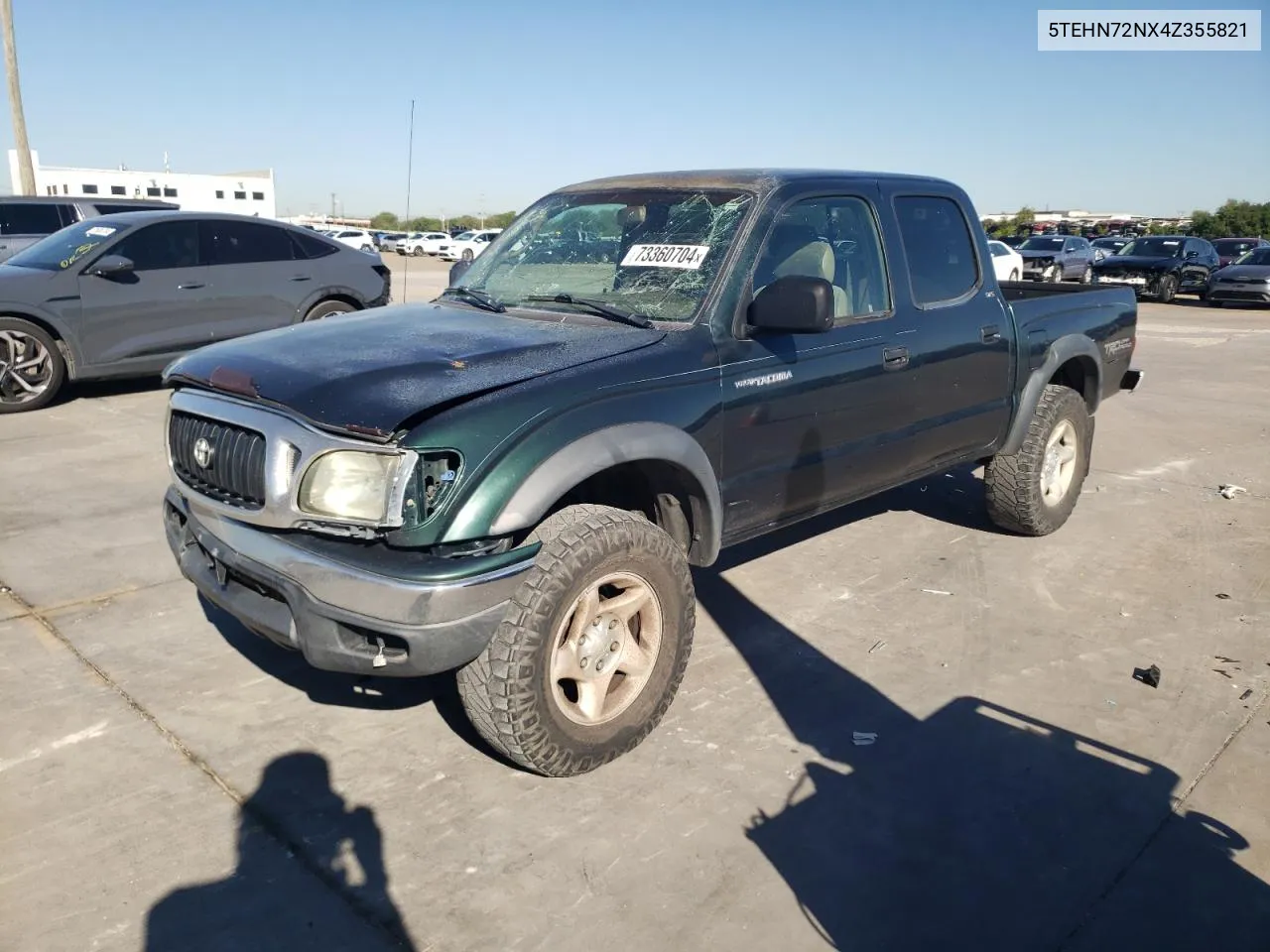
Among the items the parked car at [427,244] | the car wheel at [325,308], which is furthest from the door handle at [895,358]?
the parked car at [427,244]

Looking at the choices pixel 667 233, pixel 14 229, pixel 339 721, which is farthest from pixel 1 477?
pixel 14 229

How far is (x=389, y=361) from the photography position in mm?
3215

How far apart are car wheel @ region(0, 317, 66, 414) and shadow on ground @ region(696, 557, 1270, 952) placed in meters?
7.40

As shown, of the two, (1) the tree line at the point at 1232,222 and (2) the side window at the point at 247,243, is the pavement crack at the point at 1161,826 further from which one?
(1) the tree line at the point at 1232,222

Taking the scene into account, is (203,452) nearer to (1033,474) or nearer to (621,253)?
(621,253)

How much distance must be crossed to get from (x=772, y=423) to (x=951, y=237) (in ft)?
6.10

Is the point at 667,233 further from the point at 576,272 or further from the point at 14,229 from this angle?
the point at 14,229

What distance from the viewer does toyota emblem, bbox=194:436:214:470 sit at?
10.6ft

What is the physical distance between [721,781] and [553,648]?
28.4 inches

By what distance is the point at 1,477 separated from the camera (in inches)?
252

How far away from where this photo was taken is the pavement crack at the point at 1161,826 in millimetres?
2611

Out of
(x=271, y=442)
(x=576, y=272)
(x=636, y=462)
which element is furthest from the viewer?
(x=576, y=272)

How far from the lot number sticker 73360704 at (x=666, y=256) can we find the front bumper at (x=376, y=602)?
146 centimetres

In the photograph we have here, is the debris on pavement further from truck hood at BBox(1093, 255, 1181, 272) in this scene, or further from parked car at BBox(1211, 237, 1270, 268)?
parked car at BBox(1211, 237, 1270, 268)
